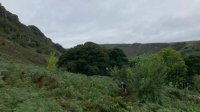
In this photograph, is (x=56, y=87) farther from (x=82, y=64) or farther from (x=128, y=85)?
(x=82, y=64)

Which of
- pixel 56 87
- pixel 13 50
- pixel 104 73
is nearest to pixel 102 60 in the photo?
pixel 104 73

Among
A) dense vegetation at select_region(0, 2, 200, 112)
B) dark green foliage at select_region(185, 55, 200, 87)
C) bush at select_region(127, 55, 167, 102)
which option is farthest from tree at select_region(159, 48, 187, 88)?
bush at select_region(127, 55, 167, 102)

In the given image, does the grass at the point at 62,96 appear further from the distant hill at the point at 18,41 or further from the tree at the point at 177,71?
the distant hill at the point at 18,41

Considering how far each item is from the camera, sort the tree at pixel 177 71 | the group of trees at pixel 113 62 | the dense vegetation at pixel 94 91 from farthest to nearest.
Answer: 1. the tree at pixel 177 71
2. the group of trees at pixel 113 62
3. the dense vegetation at pixel 94 91

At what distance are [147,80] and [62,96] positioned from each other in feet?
27.6

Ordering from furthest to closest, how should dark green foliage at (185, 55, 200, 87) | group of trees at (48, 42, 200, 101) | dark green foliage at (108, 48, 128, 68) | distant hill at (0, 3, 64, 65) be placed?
distant hill at (0, 3, 64, 65) → dark green foliage at (108, 48, 128, 68) → dark green foliage at (185, 55, 200, 87) → group of trees at (48, 42, 200, 101)

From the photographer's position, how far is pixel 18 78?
121 ft

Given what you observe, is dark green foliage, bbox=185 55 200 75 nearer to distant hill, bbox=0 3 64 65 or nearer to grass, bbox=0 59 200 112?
distant hill, bbox=0 3 64 65

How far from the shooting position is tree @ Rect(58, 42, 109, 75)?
7762 centimetres

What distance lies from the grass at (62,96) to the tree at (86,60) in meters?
35.4

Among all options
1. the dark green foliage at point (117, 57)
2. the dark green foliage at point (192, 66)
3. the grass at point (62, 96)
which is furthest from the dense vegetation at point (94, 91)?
the dark green foliage at point (117, 57)

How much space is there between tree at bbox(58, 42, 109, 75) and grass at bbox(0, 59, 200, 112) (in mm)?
35397

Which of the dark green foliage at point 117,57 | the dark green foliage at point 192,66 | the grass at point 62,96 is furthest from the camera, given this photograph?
the dark green foliage at point 117,57

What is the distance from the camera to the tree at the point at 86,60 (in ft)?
255
